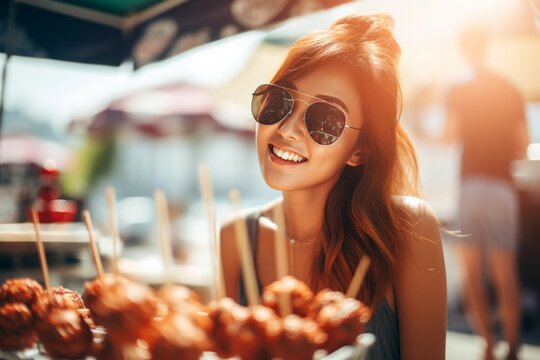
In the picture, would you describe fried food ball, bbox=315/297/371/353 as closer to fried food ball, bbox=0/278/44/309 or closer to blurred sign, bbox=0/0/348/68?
fried food ball, bbox=0/278/44/309

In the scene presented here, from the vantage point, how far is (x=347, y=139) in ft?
5.15

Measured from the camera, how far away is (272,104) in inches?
60.8

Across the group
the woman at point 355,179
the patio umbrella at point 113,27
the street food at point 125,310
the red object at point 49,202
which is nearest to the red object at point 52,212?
Result: the red object at point 49,202

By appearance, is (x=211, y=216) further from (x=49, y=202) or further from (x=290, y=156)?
(x=49, y=202)

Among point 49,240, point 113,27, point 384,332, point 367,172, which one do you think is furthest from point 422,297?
point 49,240

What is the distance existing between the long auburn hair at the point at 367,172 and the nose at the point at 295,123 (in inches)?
4.7

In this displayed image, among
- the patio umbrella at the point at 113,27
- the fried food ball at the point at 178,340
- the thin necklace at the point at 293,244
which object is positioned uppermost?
the patio umbrella at the point at 113,27

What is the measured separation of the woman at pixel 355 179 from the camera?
150 centimetres

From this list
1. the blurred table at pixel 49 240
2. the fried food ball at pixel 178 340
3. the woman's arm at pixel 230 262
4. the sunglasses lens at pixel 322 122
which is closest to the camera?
the fried food ball at pixel 178 340

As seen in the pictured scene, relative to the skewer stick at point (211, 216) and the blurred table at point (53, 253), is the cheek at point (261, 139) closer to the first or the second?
the skewer stick at point (211, 216)

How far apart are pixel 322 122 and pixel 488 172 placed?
262 centimetres

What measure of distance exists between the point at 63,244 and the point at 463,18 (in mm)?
3429

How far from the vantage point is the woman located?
59.2 inches

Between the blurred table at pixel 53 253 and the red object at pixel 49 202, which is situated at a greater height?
the red object at pixel 49 202
